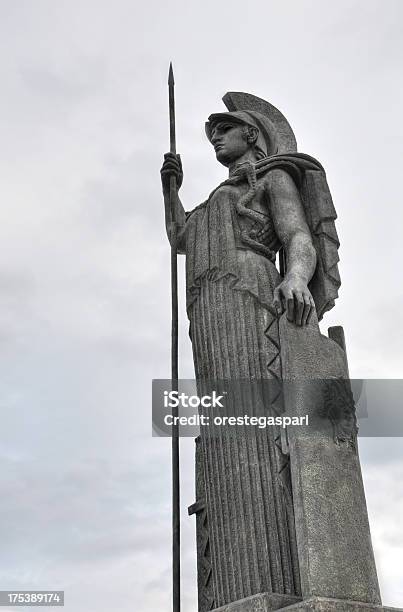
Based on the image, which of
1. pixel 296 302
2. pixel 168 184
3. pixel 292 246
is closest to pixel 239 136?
pixel 168 184

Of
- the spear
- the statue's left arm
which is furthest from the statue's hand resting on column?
the spear

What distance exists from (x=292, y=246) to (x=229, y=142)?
1.97m

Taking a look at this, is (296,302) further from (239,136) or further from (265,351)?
(239,136)

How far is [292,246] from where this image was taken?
8406mm

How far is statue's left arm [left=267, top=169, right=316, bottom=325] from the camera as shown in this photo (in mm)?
7684

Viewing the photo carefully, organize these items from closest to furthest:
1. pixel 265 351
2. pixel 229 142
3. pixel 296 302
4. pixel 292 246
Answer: pixel 296 302 → pixel 265 351 → pixel 292 246 → pixel 229 142

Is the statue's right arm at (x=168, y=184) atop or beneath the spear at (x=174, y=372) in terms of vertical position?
atop

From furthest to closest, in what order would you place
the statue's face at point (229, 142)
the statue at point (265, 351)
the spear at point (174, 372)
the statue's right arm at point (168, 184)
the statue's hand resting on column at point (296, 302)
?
1. the statue's right arm at point (168, 184)
2. the statue's face at point (229, 142)
3. the spear at point (174, 372)
4. the statue's hand resting on column at point (296, 302)
5. the statue at point (265, 351)

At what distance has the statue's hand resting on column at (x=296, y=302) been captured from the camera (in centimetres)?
766

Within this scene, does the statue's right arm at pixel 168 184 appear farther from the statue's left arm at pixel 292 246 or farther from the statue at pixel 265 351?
the statue's left arm at pixel 292 246

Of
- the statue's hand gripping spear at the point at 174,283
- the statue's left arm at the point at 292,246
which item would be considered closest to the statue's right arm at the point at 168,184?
the statue's hand gripping spear at the point at 174,283

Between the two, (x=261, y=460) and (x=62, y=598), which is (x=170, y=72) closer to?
(x=261, y=460)

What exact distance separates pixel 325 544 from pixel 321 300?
2.72 meters

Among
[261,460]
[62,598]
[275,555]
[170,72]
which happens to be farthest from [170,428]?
[170,72]
